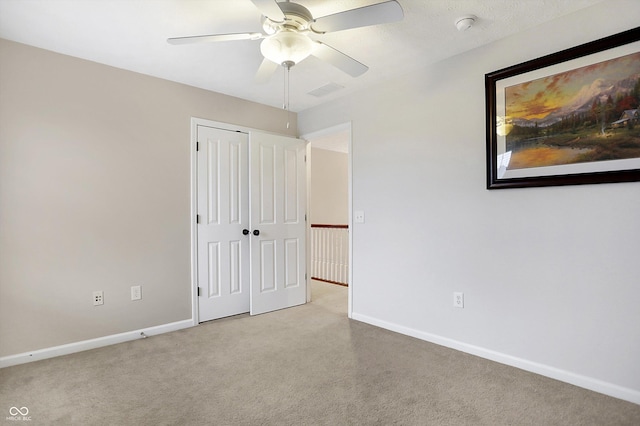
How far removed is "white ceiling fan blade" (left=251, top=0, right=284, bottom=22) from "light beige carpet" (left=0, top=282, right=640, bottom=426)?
2.09 m

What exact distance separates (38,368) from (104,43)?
95.8 inches

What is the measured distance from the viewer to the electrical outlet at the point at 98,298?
9.06 ft

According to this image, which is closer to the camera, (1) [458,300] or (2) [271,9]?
(2) [271,9]

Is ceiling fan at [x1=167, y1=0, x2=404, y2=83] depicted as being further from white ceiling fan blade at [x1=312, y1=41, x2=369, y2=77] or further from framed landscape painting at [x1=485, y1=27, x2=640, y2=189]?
framed landscape painting at [x1=485, y1=27, x2=640, y2=189]

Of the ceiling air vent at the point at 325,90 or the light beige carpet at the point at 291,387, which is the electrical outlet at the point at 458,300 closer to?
the light beige carpet at the point at 291,387

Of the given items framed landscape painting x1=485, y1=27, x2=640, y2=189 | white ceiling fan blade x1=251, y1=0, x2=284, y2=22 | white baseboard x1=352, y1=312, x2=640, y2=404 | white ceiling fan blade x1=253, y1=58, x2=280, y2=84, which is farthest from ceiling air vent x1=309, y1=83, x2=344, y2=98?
white baseboard x1=352, y1=312, x2=640, y2=404

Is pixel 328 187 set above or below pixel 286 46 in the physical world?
below

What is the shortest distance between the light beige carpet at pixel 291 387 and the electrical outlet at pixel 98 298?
14.8 inches

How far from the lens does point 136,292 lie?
2980mm

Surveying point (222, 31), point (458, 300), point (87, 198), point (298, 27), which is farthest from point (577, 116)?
point (87, 198)

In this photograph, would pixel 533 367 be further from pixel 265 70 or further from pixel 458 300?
pixel 265 70

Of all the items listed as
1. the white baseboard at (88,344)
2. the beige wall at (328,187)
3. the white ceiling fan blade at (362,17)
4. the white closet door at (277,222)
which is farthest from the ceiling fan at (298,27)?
the beige wall at (328,187)

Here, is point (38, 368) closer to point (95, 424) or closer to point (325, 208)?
point (95, 424)

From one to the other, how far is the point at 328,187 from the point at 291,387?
539 centimetres
